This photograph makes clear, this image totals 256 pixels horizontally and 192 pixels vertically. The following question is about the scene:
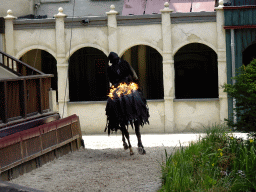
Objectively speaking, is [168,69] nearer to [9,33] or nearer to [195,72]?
[195,72]

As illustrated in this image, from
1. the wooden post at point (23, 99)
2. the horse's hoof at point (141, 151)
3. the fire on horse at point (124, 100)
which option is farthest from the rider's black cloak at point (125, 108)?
the wooden post at point (23, 99)

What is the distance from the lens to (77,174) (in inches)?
329

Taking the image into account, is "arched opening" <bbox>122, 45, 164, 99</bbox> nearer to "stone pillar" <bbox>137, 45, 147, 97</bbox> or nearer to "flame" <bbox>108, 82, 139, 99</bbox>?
"stone pillar" <bbox>137, 45, 147, 97</bbox>

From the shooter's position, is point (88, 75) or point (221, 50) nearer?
point (221, 50)

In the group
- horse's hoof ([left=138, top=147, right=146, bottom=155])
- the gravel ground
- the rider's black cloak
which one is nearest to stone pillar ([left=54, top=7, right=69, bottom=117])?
the gravel ground

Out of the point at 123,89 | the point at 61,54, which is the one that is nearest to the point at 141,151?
the point at 123,89

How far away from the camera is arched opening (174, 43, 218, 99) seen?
64.1 ft

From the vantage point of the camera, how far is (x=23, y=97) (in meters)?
9.83

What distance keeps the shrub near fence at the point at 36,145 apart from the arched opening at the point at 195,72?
9.12 m

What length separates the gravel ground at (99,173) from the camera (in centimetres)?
737

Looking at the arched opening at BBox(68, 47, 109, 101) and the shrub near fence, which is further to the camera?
the arched opening at BBox(68, 47, 109, 101)

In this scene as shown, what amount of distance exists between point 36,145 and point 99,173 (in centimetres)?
139

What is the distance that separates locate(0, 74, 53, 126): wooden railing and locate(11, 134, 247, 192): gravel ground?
42.9 inches

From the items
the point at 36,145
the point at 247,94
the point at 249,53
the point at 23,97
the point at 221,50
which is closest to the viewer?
the point at 36,145
